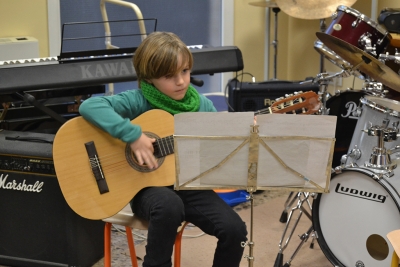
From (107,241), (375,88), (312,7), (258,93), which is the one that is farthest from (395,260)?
(312,7)

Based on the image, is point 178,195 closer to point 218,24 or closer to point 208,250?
point 208,250

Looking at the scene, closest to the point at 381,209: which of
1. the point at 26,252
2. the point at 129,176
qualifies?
the point at 129,176

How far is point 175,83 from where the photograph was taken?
2.04 metres

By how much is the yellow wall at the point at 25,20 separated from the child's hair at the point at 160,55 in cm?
198

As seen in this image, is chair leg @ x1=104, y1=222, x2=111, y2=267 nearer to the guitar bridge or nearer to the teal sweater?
the guitar bridge

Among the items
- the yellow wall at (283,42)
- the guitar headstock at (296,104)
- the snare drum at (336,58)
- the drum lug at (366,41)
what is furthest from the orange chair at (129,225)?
the yellow wall at (283,42)

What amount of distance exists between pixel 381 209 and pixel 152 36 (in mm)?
1040

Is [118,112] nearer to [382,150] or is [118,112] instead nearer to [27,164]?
[27,164]

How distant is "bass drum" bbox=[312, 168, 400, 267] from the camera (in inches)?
85.9

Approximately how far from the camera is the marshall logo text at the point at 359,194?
2.19 m

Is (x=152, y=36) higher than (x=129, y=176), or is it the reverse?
(x=152, y=36)

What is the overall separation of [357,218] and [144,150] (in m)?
0.88

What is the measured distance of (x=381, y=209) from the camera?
220 cm

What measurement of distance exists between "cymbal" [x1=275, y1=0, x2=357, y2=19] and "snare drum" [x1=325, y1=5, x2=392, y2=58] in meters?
0.99
